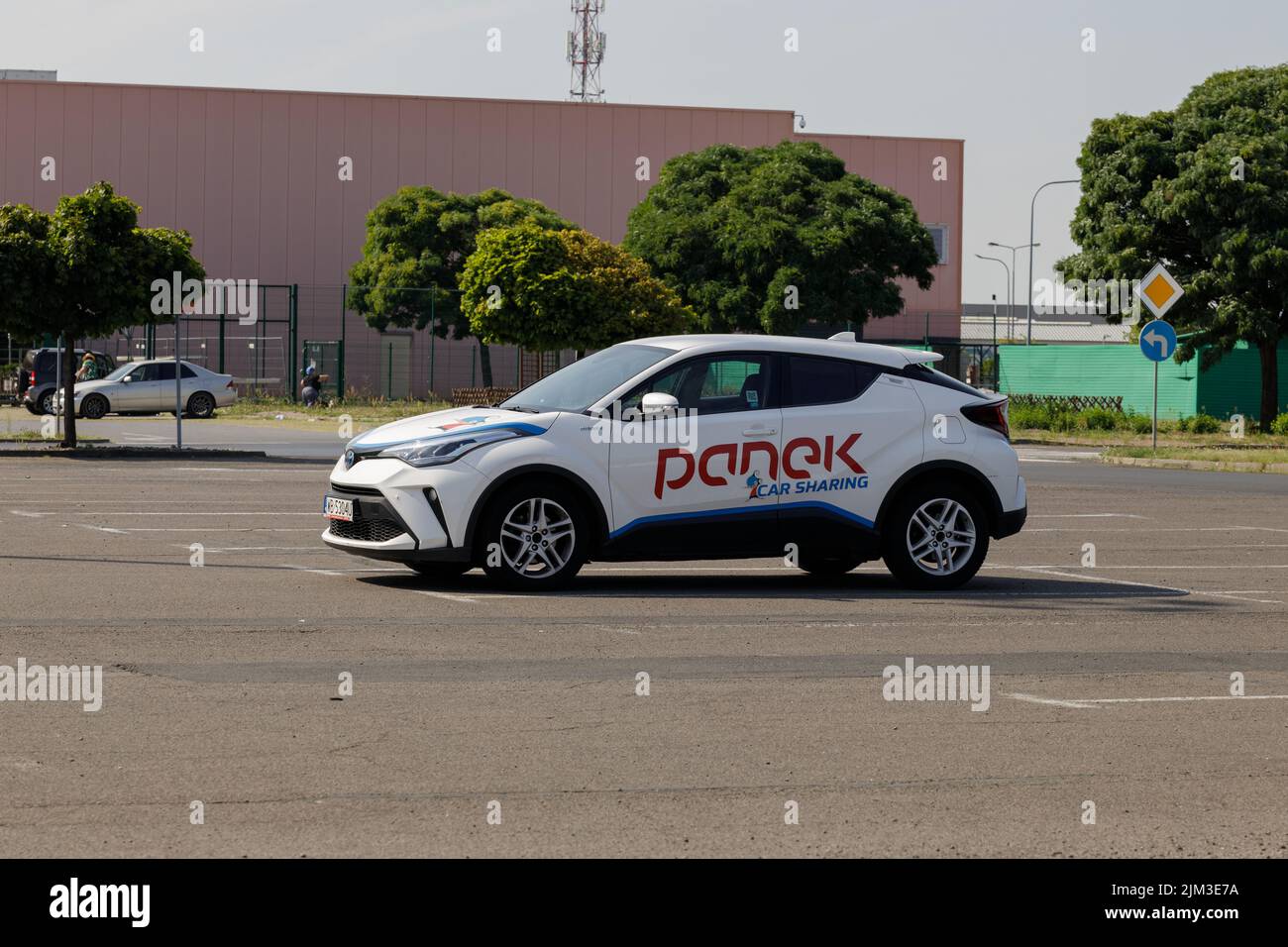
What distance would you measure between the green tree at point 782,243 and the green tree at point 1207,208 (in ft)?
29.8

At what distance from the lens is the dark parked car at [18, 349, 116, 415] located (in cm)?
4400

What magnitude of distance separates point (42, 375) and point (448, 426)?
36429 mm

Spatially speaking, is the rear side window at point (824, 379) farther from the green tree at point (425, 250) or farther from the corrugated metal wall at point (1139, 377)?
the green tree at point (425, 250)

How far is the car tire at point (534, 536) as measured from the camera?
1192 cm

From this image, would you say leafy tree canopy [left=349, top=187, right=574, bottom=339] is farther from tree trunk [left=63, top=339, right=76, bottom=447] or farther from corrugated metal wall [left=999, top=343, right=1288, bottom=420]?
tree trunk [left=63, top=339, right=76, bottom=447]

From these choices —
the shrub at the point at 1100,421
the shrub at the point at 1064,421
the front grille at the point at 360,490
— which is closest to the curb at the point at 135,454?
Answer: the front grille at the point at 360,490

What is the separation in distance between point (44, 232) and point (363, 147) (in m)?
47.2

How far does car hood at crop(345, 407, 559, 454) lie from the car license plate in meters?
0.35

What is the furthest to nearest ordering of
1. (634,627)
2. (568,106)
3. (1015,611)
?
(568,106) < (1015,611) < (634,627)

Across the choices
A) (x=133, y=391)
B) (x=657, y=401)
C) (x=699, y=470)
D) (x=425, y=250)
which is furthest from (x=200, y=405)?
→ (x=657, y=401)

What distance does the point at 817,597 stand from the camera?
1241 centimetres

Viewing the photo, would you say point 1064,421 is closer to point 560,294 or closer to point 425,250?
point 560,294
